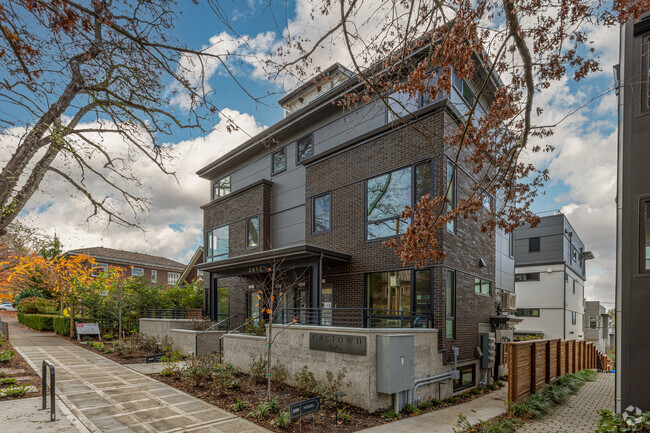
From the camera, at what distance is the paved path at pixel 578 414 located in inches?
316

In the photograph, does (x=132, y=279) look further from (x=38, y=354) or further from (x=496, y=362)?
(x=496, y=362)

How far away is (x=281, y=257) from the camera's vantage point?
12.9 m

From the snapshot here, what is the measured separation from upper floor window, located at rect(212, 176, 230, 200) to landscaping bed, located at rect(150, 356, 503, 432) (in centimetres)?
1096

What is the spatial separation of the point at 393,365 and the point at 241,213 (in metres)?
12.3

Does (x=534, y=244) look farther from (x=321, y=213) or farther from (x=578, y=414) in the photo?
(x=578, y=414)

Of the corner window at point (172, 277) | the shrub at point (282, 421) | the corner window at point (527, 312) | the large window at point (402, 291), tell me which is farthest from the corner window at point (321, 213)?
the corner window at point (172, 277)

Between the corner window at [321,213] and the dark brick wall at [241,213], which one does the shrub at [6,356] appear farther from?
the corner window at [321,213]

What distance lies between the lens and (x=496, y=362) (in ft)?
47.8

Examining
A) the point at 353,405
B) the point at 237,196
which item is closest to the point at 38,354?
the point at 237,196

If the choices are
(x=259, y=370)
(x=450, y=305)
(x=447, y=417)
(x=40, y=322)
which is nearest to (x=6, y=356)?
(x=259, y=370)

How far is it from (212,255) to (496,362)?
1442 centimetres

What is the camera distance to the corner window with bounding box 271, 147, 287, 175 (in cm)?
1753

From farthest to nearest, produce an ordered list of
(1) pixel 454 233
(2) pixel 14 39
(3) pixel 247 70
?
(1) pixel 454 233 < (3) pixel 247 70 < (2) pixel 14 39

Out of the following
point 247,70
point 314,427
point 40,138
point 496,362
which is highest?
point 247,70
